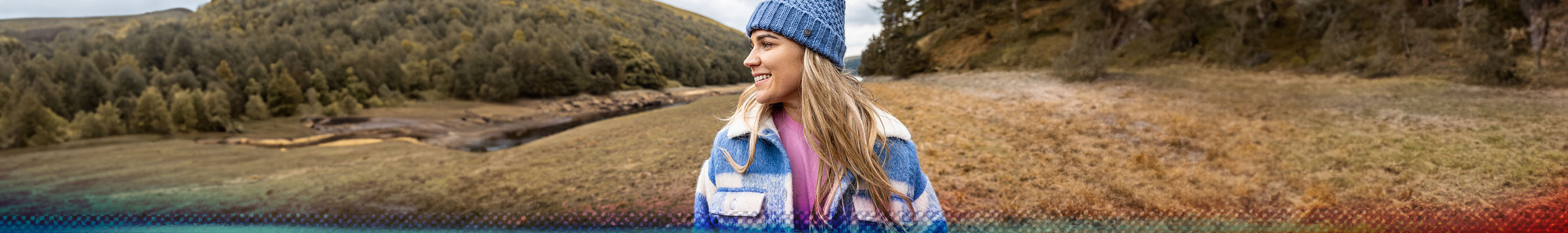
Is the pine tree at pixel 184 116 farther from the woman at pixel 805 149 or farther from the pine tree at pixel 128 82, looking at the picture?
the woman at pixel 805 149

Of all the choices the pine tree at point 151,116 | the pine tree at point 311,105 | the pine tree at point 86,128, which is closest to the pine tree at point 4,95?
the pine tree at point 86,128

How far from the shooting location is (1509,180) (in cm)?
497

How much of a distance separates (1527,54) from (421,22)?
44.7 meters

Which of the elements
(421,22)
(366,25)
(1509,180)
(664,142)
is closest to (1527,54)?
(1509,180)

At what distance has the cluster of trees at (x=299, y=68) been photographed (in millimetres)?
12633

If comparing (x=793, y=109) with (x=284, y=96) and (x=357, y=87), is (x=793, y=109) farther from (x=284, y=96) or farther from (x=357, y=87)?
(x=357, y=87)

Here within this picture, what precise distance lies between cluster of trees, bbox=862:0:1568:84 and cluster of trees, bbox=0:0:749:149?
23.2 feet

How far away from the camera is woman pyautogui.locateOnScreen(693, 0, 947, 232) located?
119cm

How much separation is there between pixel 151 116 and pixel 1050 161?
1789 centimetres

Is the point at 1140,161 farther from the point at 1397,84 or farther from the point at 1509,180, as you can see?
the point at 1397,84

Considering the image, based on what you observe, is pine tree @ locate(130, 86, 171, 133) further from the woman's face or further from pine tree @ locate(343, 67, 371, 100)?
the woman's face

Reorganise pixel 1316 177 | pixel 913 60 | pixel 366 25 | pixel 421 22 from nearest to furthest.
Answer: pixel 1316 177 → pixel 913 60 → pixel 366 25 → pixel 421 22

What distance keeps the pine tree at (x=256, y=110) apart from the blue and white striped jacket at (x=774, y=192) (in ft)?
59.7
